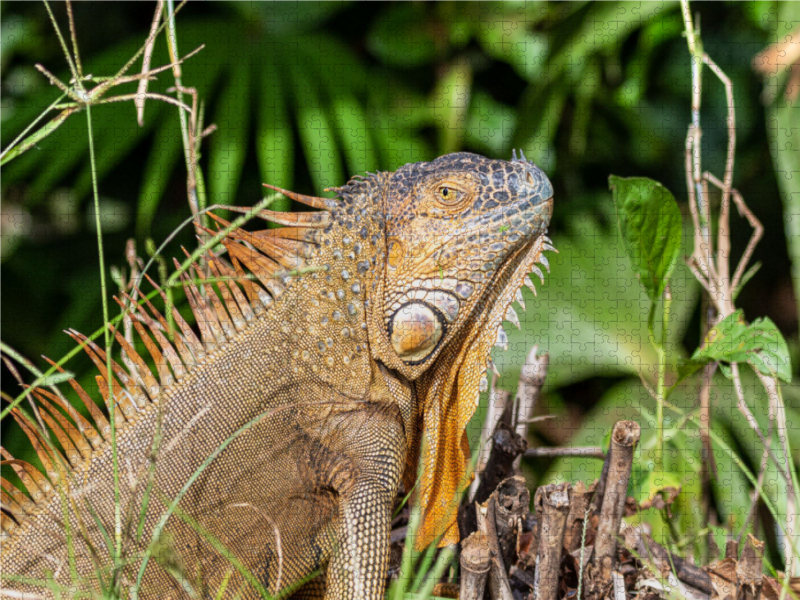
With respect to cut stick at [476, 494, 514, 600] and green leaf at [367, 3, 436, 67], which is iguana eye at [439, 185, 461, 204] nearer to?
cut stick at [476, 494, 514, 600]

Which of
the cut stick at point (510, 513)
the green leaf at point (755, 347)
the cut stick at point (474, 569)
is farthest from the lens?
the green leaf at point (755, 347)

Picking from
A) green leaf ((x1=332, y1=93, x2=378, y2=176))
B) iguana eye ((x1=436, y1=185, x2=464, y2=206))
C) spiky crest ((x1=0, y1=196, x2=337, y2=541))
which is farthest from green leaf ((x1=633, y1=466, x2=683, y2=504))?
green leaf ((x1=332, y1=93, x2=378, y2=176))

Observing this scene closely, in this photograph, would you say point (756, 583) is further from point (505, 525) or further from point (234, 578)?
point (234, 578)

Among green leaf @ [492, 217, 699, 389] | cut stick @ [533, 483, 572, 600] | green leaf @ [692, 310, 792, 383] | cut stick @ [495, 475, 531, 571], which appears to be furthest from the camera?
green leaf @ [492, 217, 699, 389]

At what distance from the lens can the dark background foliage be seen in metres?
4.15

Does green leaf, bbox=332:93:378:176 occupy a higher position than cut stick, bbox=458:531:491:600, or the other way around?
green leaf, bbox=332:93:378:176

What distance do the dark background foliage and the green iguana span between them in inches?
61.9

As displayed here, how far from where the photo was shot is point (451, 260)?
2.35 metres

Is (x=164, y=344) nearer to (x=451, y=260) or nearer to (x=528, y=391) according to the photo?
(x=451, y=260)

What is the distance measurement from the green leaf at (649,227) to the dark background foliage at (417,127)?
1366 millimetres

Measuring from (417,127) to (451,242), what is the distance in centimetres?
265

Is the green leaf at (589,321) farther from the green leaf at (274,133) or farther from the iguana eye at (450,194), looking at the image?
the iguana eye at (450,194)

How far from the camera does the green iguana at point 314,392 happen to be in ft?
7.10

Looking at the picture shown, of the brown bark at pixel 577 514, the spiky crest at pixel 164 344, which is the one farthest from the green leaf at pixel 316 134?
the brown bark at pixel 577 514
